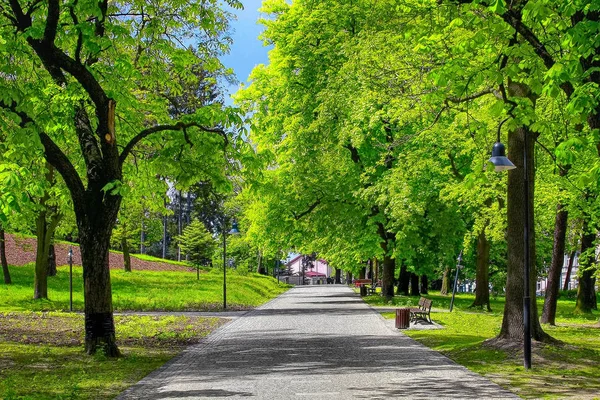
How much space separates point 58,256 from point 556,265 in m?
38.4

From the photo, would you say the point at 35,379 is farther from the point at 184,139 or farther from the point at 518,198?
the point at 518,198

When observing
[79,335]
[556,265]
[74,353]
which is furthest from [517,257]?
[79,335]

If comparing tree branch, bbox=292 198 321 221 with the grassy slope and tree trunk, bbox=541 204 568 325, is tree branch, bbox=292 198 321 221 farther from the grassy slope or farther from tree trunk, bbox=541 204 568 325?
tree trunk, bbox=541 204 568 325

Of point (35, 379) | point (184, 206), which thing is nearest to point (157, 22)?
point (35, 379)

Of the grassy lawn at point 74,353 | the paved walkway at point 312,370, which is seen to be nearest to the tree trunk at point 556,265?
the paved walkway at point 312,370

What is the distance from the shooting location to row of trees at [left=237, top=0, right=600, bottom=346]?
53.7 feet

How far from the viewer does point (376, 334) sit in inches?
808

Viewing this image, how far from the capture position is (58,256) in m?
52.2

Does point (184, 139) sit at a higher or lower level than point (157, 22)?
lower

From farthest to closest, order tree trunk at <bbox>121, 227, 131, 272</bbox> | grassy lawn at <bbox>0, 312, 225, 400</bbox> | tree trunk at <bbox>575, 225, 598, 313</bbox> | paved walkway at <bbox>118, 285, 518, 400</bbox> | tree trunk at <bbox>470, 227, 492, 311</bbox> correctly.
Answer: tree trunk at <bbox>121, 227, 131, 272</bbox> → tree trunk at <bbox>470, 227, 492, 311</bbox> → tree trunk at <bbox>575, 225, 598, 313</bbox> → grassy lawn at <bbox>0, 312, 225, 400</bbox> → paved walkway at <bbox>118, 285, 518, 400</bbox>

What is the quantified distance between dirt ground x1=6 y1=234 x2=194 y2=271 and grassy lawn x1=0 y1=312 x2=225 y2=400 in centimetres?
1578

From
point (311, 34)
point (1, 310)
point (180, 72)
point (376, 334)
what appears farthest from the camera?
point (311, 34)

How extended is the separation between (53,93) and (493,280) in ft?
149

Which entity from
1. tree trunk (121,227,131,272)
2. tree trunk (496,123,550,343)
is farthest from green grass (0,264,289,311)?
tree trunk (496,123,550,343)
